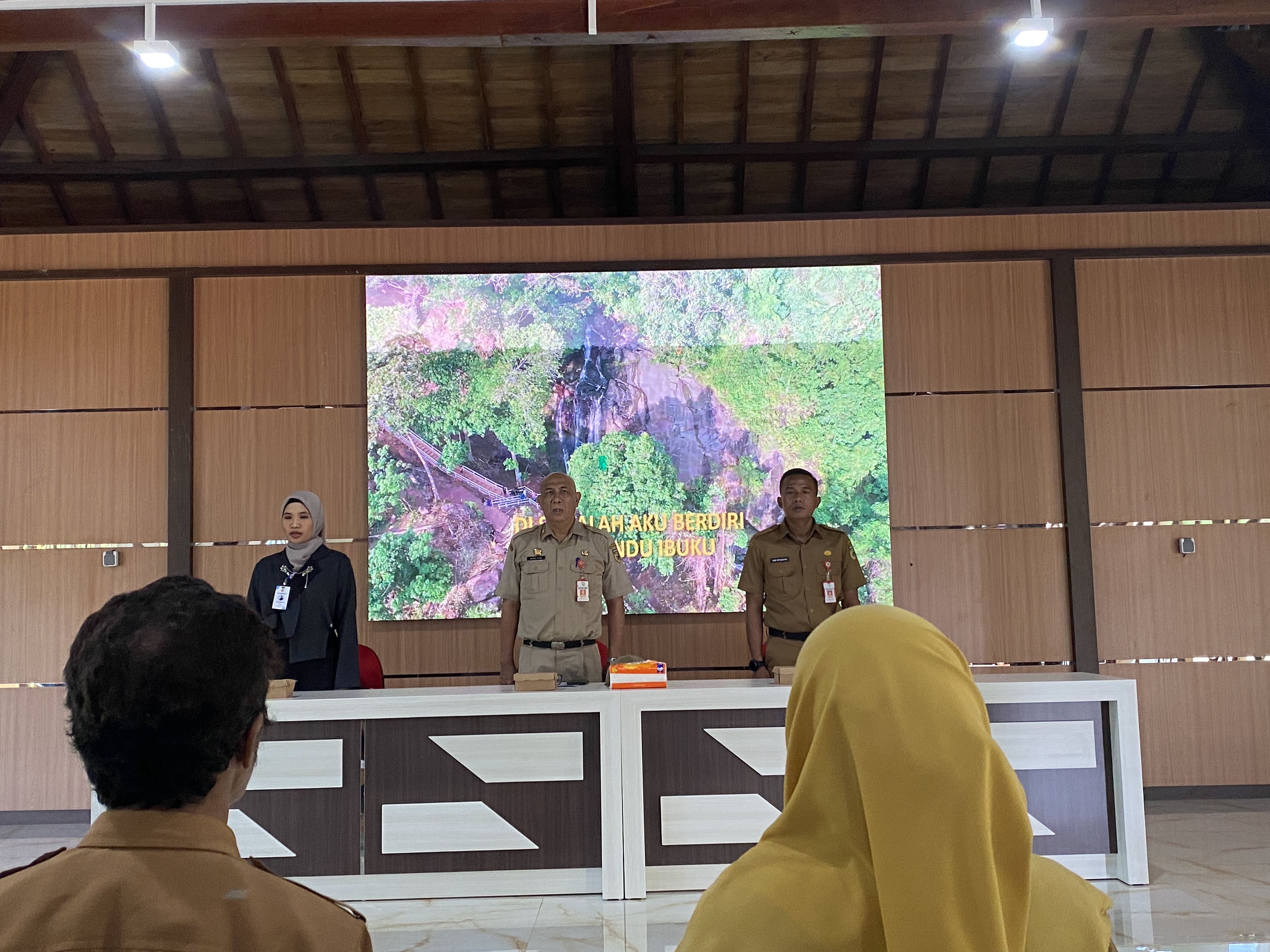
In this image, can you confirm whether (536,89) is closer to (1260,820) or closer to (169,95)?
(169,95)

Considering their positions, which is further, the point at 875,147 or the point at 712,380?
the point at 875,147

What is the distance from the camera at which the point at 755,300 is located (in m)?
5.76

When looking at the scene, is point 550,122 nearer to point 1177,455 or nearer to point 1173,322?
point 1173,322

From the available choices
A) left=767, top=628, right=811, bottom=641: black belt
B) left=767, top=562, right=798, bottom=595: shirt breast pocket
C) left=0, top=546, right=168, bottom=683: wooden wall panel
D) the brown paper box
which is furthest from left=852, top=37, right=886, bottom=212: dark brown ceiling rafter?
left=0, top=546, right=168, bottom=683: wooden wall panel

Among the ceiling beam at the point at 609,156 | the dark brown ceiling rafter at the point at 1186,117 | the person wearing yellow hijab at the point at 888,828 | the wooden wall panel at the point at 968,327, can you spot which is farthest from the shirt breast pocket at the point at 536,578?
the dark brown ceiling rafter at the point at 1186,117

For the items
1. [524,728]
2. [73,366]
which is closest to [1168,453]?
[524,728]

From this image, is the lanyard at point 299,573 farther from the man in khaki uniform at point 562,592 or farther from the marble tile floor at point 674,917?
the marble tile floor at point 674,917

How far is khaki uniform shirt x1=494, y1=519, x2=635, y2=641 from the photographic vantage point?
4848 mm

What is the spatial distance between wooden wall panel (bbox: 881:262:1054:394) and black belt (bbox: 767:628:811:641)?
1.53 m

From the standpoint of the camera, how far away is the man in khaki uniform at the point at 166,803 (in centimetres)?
88

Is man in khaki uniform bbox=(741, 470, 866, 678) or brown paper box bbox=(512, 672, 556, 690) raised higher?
man in khaki uniform bbox=(741, 470, 866, 678)

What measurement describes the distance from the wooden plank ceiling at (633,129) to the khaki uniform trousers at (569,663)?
293 centimetres

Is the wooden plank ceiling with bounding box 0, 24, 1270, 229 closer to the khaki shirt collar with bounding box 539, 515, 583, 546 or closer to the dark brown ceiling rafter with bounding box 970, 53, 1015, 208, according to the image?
the dark brown ceiling rafter with bounding box 970, 53, 1015, 208

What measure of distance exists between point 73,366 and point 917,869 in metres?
6.05
